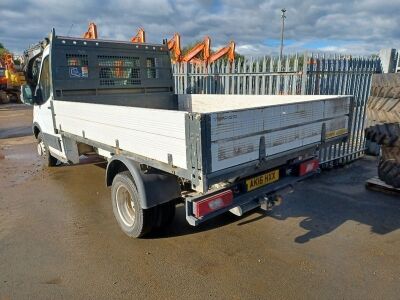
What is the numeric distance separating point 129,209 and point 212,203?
4.95ft

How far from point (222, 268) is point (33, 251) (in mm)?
2155

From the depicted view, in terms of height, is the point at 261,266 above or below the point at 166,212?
below

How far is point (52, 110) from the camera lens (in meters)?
5.36

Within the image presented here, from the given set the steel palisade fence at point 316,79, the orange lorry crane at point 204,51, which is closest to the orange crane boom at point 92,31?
the orange lorry crane at point 204,51

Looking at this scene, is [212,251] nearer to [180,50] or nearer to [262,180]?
[262,180]

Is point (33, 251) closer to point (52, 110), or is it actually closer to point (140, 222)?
point (140, 222)

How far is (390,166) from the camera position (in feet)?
16.2

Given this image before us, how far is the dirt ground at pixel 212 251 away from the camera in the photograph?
2951mm

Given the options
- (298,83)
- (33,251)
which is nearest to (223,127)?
(33,251)

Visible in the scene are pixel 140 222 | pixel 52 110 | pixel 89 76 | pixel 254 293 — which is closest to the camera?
pixel 254 293

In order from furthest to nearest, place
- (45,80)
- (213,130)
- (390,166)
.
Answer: (45,80) < (390,166) < (213,130)

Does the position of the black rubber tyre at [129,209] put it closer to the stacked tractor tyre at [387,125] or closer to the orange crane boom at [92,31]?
the stacked tractor tyre at [387,125]

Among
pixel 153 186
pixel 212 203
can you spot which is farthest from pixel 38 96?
pixel 212 203

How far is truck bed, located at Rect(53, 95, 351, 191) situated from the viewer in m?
2.57
